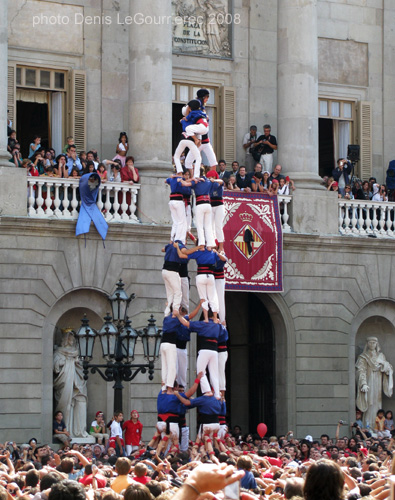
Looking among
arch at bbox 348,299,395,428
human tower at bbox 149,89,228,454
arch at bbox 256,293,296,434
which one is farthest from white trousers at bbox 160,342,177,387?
arch at bbox 348,299,395,428

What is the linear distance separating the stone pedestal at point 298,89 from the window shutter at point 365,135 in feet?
10.9

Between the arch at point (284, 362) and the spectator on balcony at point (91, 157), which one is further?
the arch at point (284, 362)

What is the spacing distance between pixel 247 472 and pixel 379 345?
2309cm

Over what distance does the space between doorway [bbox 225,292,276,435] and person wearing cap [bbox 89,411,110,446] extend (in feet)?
20.3

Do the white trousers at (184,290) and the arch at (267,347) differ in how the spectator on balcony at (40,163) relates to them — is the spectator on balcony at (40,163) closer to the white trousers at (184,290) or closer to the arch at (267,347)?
the arch at (267,347)

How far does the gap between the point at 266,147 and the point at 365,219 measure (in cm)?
382

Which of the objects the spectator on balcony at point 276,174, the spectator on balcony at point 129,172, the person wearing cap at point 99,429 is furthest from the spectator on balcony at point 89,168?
the person wearing cap at point 99,429

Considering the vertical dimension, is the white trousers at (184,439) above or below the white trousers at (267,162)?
below

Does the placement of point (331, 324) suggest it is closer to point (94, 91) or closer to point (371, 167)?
point (371, 167)

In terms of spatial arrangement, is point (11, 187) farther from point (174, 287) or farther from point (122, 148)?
point (174, 287)

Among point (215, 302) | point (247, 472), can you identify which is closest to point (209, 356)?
point (215, 302)

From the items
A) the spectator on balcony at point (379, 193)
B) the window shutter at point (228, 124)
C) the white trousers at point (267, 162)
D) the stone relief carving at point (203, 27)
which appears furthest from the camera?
the spectator on balcony at point (379, 193)

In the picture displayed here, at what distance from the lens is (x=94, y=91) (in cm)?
3700

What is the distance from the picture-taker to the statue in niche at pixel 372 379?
123ft
